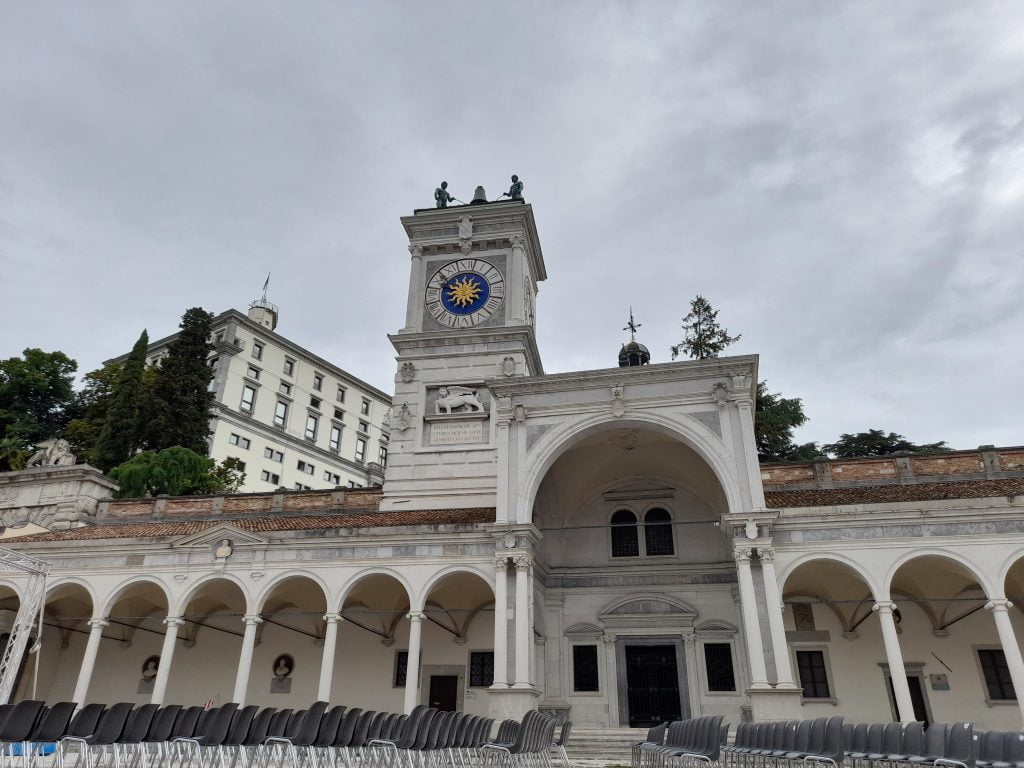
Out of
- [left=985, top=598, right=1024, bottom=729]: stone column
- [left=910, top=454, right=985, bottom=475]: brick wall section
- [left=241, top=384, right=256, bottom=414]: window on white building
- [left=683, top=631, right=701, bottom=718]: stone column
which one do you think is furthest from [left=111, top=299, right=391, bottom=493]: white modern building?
[left=985, top=598, right=1024, bottom=729]: stone column

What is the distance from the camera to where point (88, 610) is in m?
22.5

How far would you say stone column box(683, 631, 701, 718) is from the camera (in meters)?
19.0

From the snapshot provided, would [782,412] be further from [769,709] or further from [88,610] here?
[88,610]

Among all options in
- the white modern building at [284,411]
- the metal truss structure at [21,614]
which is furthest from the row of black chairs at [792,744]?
the white modern building at [284,411]

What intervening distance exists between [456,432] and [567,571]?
559 cm

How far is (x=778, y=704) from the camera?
14.8 meters

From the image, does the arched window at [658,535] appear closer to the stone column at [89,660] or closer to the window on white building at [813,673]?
the window on white building at [813,673]

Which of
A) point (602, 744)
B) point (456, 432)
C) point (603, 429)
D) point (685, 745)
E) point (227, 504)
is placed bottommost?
point (602, 744)

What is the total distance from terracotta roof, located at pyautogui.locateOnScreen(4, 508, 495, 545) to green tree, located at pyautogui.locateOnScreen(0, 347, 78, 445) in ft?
67.4

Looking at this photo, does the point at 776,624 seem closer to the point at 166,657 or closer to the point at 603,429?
the point at 603,429

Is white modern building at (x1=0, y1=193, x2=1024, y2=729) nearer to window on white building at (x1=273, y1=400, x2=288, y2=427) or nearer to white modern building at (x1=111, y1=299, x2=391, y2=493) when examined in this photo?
white modern building at (x1=111, y1=299, x2=391, y2=493)

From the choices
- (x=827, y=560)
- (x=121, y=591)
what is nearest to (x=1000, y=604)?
(x=827, y=560)

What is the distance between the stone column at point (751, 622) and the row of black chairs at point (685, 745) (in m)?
3.72

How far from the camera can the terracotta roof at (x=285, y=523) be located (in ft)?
64.7
